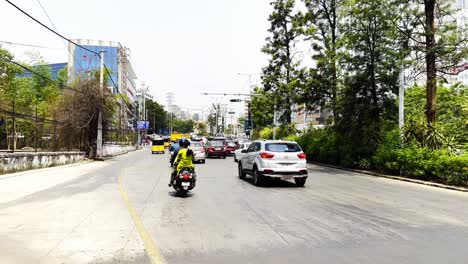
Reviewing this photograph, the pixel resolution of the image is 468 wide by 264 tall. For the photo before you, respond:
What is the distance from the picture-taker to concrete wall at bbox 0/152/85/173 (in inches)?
774

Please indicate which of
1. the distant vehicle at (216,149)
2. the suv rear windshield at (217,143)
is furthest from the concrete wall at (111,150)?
the suv rear windshield at (217,143)

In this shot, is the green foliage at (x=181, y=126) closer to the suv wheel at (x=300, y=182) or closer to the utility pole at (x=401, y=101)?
the utility pole at (x=401, y=101)

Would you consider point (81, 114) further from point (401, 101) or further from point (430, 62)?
point (430, 62)

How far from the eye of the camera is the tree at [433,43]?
1934 centimetres

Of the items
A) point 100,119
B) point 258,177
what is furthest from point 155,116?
point 258,177

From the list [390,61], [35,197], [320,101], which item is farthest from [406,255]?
[320,101]

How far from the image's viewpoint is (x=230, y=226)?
810 cm

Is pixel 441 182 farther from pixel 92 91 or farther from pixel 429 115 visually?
pixel 92 91

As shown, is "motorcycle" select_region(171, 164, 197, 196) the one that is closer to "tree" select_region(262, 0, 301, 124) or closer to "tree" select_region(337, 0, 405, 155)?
"tree" select_region(337, 0, 405, 155)

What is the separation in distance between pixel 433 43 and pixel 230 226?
16242 mm

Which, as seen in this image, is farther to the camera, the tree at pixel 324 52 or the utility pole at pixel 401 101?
the tree at pixel 324 52

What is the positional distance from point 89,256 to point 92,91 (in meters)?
31.2

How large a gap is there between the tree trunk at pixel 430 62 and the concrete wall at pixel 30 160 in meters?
20.2

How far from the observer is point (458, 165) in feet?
52.1
